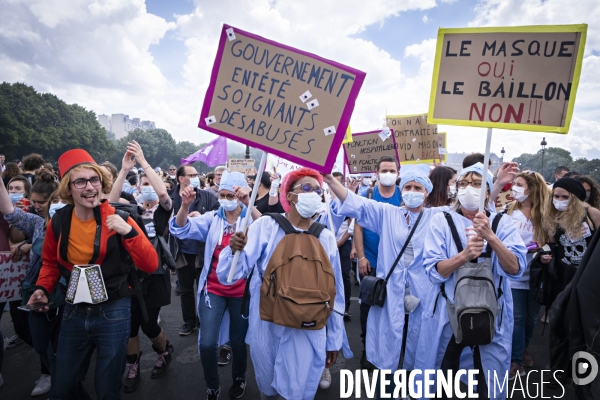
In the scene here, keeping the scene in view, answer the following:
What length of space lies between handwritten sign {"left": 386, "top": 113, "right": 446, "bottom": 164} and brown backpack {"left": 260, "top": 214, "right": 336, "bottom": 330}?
4901 millimetres

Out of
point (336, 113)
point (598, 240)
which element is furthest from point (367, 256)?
point (598, 240)

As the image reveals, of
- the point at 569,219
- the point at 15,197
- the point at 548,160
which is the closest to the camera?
the point at 569,219

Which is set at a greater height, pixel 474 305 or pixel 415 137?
pixel 415 137

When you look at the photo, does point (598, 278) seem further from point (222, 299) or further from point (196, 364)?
point (196, 364)

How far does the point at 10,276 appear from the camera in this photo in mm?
3492

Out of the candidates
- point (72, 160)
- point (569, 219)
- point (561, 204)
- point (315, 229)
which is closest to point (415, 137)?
point (561, 204)

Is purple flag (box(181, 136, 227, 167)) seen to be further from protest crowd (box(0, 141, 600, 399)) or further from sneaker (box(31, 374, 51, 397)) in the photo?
sneaker (box(31, 374, 51, 397))

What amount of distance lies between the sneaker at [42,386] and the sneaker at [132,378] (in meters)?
0.74

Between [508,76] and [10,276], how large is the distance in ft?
15.8

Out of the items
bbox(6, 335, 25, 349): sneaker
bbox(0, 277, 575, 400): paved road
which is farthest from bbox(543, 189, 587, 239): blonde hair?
bbox(6, 335, 25, 349): sneaker

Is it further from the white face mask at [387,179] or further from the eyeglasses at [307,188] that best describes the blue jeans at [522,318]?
the eyeglasses at [307,188]

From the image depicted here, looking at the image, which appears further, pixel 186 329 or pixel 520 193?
pixel 186 329

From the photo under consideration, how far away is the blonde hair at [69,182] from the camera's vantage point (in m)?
2.60

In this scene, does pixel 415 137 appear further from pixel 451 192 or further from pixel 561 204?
pixel 561 204
